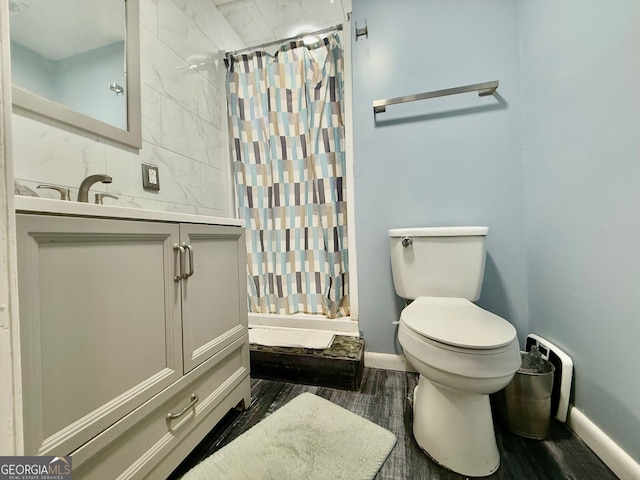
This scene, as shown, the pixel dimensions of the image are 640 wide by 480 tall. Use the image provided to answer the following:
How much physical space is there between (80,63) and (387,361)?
1.90m

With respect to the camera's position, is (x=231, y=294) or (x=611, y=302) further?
(x=231, y=294)

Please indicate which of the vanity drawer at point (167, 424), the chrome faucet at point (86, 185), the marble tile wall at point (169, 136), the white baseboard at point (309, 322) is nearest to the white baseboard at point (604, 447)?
the white baseboard at point (309, 322)

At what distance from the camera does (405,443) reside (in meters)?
0.87

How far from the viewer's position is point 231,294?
37.3 inches

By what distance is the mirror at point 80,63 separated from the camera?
0.76 meters

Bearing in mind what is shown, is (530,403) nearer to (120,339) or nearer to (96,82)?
(120,339)

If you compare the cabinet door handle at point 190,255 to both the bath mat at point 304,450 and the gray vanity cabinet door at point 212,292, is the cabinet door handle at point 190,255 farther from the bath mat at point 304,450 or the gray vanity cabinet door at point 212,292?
the bath mat at point 304,450

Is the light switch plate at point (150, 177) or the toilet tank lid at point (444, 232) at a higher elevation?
the light switch plate at point (150, 177)

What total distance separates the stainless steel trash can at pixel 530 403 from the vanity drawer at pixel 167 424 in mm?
1060

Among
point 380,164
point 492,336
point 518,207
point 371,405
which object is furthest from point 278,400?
point 518,207

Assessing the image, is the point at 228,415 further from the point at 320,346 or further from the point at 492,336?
the point at 492,336

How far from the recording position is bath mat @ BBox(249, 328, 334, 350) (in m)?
1.32

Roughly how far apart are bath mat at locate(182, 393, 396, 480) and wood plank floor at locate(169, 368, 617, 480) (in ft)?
0.16

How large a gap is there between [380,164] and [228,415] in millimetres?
1420
